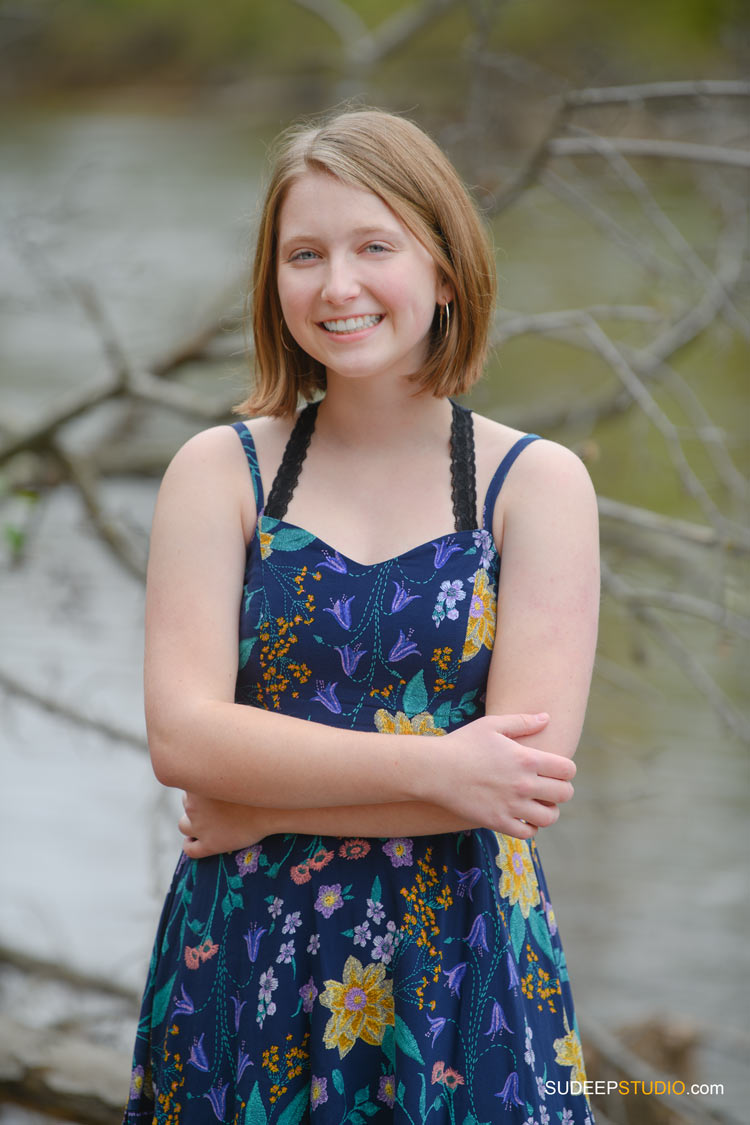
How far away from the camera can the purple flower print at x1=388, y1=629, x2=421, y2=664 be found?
1273 millimetres

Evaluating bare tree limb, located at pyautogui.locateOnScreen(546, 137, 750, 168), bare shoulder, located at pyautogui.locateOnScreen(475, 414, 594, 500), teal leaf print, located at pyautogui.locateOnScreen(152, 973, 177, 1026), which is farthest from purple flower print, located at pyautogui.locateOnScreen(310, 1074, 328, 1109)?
bare tree limb, located at pyautogui.locateOnScreen(546, 137, 750, 168)

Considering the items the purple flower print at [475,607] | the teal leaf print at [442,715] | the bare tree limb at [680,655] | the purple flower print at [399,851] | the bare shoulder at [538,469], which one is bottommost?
the purple flower print at [399,851]

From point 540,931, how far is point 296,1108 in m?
0.32

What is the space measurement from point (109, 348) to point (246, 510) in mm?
1448

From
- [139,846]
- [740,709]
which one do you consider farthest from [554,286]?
[139,846]

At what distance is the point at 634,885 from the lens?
3.82m

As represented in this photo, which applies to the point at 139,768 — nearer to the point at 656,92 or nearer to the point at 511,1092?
the point at 656,92

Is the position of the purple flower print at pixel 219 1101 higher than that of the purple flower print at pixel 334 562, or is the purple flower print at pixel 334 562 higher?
the purple flower print at pixel 334 562

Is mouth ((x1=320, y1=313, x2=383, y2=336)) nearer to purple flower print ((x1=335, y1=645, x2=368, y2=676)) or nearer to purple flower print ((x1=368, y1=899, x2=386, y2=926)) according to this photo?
purple flower print ((x1=335, y1=645, x2=368, y2=676))

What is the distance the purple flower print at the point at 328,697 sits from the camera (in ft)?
4.28

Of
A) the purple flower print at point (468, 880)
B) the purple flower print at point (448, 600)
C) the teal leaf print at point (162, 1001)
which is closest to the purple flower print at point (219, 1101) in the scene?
the teal leaf print at point (162, 1001)

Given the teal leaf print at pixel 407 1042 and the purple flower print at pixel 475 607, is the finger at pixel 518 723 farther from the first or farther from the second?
the teal leaf print at pixel 407 1042

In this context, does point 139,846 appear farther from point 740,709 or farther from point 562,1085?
point 562,1085

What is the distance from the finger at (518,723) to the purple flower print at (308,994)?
0.34 metres
